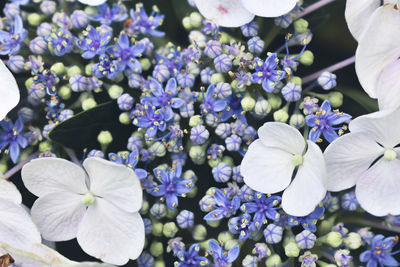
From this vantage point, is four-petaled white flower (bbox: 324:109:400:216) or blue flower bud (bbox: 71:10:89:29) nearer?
four-petaled white flower (bbox: 324:109:400:216)

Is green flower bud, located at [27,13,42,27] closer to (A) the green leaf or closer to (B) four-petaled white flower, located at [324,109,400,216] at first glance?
(A) the green leaf

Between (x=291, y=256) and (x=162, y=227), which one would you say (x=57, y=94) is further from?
(x=291, y=256)

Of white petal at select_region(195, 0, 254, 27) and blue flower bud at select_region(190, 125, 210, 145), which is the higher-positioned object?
white petal at select_region(195, 0, 254, 27)

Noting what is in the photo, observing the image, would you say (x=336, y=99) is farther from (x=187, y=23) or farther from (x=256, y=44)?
(x=187, y=23)

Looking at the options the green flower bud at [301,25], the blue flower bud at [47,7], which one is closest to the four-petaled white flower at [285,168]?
the green flower bud at [301,25]

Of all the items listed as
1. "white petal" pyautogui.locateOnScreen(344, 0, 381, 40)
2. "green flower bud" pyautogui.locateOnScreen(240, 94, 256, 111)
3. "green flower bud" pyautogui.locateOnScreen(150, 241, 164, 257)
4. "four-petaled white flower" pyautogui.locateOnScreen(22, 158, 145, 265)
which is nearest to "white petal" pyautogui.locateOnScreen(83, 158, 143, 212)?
"four-petaled white flower" pyautogui.locateOnScreen(22, 158, 145, 265)
